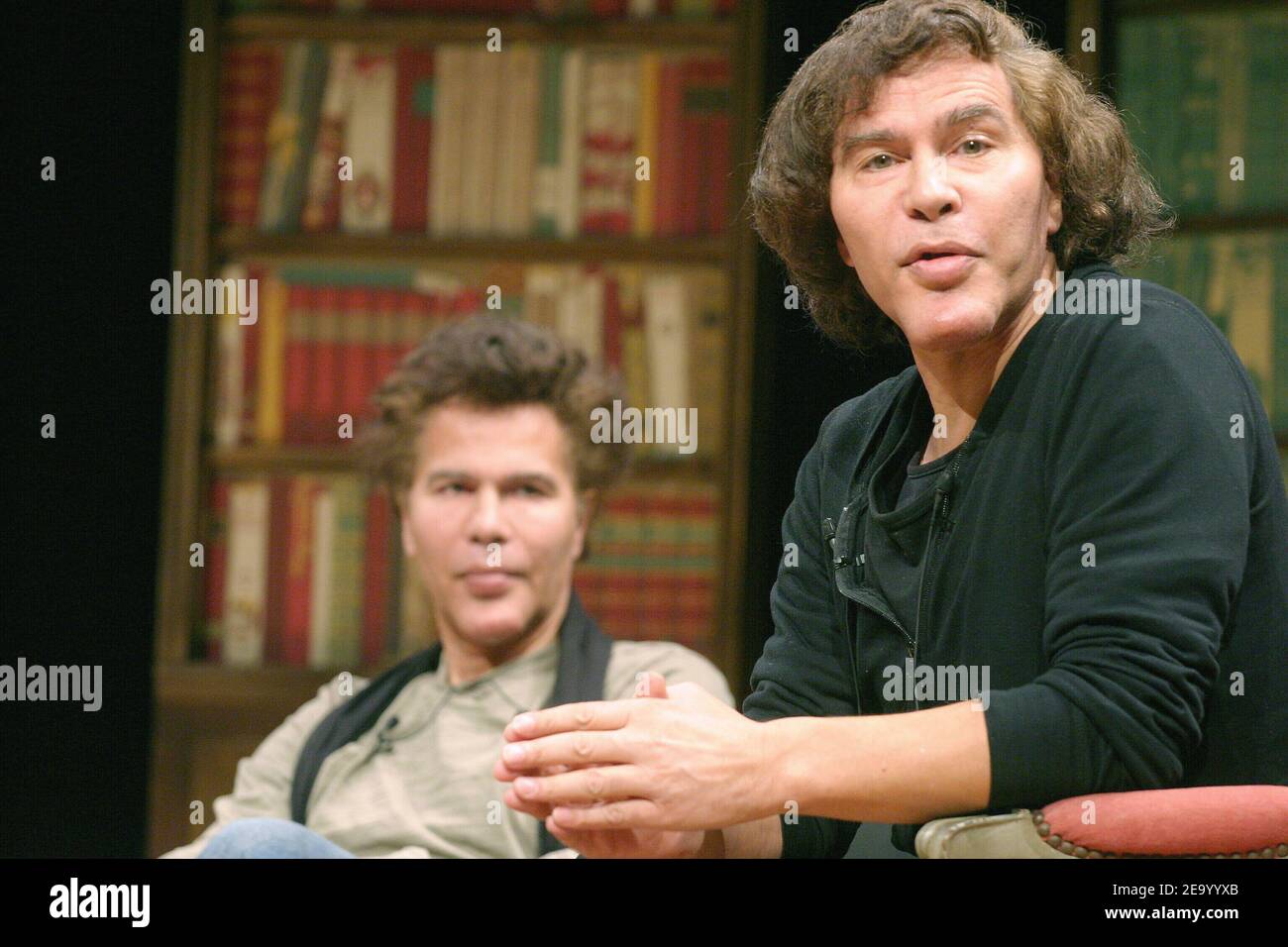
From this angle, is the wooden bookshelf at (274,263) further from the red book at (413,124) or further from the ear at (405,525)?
the ear at (405,525)

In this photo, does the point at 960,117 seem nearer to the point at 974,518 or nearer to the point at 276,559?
the point at 974,518

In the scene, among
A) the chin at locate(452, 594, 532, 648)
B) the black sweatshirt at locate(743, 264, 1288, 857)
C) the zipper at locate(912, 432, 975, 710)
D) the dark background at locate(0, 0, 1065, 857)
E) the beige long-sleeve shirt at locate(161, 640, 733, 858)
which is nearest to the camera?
the black sweatshirt at locate(743, 264, 1288, 857)

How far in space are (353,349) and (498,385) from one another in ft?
1.85

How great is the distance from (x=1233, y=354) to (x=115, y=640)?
2.01 m

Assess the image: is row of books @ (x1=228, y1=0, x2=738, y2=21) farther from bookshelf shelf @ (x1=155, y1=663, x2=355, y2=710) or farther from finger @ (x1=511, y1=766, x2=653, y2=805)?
finger @ (x1=511, y1=766, x2=653, y2=805)

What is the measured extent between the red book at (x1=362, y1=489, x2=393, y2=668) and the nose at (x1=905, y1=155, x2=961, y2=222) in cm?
141

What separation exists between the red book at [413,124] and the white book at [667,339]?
47cm

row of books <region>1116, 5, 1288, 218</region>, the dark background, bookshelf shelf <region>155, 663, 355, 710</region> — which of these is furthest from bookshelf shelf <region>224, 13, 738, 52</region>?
bookshelf shelf <region>155, 663, 355, 710</region>

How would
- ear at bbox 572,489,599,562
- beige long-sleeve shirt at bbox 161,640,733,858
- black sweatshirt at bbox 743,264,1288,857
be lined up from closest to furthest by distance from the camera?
black sweatshirt at bbox 743,264,1288,857 < beige long-sleeve shirt at bbox 161,640,733,858 < ear at bbox 572,489,599,562

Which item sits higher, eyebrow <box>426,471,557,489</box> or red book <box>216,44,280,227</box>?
red book <box>216,44,280,227</box>

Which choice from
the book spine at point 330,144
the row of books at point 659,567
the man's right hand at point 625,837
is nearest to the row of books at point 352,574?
the row of books at point 659,567

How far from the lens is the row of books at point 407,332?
8.61 feet

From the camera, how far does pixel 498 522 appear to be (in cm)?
218

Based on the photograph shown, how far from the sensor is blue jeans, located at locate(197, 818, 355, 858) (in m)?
1.76
